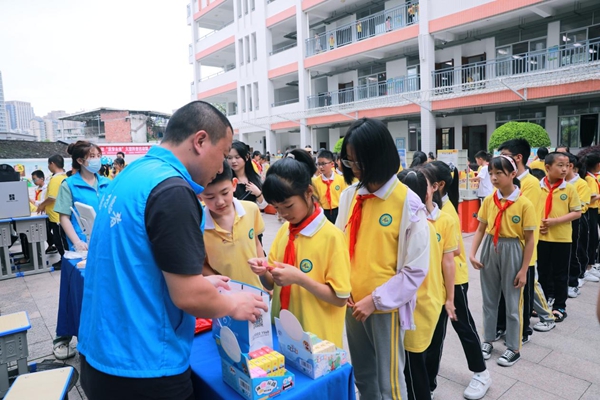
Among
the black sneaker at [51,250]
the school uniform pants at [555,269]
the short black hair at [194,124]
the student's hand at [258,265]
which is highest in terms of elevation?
the short black hair at [194,124]

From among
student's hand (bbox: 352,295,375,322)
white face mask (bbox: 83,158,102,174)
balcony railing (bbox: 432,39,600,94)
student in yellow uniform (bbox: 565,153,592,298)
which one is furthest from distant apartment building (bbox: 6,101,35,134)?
student's hand (bbox: 352,295,375,322)

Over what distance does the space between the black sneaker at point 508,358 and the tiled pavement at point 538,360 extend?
0.13 feet

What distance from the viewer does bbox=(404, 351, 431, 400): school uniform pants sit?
2096 millimetres

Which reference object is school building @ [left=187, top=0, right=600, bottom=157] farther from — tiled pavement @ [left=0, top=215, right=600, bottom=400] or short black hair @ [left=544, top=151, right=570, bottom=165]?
tiled pavement @ [left=0, top=215, right=600, bottom=400]

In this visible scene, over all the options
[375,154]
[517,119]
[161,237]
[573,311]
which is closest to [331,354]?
[161,237]

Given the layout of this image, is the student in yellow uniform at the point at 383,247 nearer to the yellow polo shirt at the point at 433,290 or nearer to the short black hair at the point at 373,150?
the short black hair at the point at 373,150

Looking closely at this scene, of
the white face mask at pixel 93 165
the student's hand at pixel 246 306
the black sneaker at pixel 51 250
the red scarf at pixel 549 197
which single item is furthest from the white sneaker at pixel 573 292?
the black sneaker at pixel 51 250

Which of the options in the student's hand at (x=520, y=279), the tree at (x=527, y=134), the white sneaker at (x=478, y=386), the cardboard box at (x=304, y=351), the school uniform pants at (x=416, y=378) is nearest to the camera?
the cardboard box at (x=304, y=351)

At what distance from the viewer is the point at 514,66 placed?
14336 millimetres

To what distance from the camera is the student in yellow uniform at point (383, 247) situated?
181cm

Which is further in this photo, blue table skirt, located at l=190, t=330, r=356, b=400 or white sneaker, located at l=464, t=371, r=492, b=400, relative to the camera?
white sneaker, located at l=464, t=371, r=492, b=400

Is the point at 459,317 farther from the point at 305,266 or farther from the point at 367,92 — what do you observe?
the point at 367,92

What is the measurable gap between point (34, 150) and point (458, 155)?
64.8 ft

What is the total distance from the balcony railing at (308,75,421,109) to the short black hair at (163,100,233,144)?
16687 mm
